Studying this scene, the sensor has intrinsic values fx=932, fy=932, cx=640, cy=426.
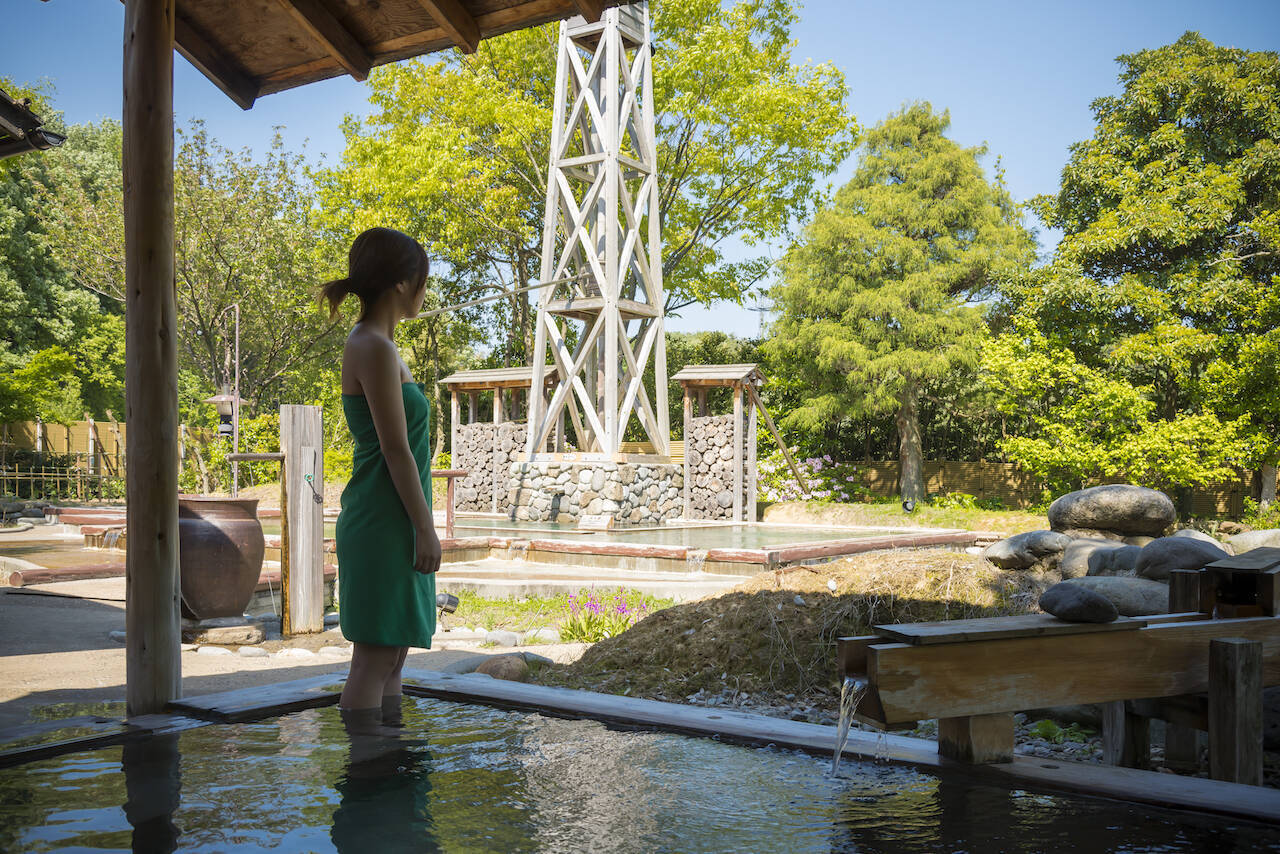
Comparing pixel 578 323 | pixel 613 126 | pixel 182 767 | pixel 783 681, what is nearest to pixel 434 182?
pixel 613 126

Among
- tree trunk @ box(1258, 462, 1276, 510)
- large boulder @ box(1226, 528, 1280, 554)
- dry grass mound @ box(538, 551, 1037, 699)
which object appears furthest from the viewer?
tree trunk @ box(1258, 462, 1276, 510)

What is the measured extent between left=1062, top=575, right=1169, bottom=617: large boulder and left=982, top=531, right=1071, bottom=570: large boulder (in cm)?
215

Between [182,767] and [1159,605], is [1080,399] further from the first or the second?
[182,767]

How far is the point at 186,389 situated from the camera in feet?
113

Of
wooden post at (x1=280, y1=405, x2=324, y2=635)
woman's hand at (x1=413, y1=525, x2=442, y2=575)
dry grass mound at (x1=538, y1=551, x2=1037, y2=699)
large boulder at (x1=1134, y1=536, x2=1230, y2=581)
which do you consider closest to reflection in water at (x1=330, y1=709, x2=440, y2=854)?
woman's hand at (x1=413, y1=525, x2=442, y2=575)

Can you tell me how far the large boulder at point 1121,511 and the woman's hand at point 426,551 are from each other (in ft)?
25.3

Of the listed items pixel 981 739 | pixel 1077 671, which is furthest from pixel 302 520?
pixel 1077 671

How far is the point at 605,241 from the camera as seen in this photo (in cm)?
1669

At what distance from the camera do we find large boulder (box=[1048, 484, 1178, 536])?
8523 mm

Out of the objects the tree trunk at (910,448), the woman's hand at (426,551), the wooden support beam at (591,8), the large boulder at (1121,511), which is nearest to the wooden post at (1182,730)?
the woman's hand at (426,551)

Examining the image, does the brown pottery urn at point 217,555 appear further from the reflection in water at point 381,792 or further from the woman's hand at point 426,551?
the woman's hand at point 426,551

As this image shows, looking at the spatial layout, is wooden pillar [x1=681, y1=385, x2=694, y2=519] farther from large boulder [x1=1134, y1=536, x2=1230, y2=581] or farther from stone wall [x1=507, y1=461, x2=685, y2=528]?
large boulder [x1=1134, y1=536, x2=1230, y2=581]

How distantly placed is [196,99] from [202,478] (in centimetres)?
1026

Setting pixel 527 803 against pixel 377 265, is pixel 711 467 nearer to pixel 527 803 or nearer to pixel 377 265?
pixel 377 265
